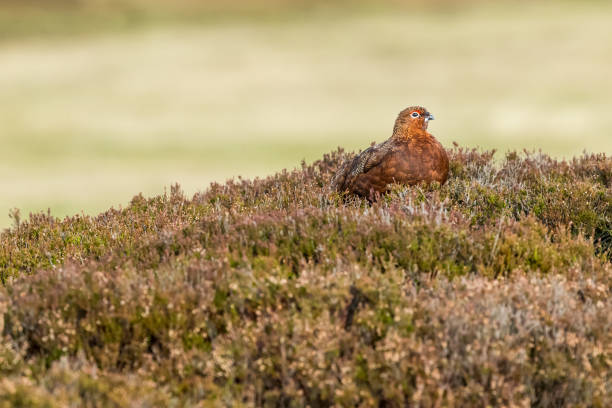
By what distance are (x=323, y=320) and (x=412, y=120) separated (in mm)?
4099

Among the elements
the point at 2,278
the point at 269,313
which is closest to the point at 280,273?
the point at 269,313

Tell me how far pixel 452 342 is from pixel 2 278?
5.08 metres

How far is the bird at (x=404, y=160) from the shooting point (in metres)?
7.37

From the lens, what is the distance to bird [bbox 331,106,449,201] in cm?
737

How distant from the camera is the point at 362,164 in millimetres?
7719

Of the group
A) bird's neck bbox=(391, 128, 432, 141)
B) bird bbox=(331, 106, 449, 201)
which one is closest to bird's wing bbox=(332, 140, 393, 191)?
bird bbox=(331, 106, 449, 201)

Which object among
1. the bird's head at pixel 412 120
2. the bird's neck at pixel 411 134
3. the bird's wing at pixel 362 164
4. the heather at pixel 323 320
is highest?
the bird's head at pixel 412 120

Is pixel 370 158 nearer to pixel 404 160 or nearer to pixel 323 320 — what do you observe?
pixel 404 160

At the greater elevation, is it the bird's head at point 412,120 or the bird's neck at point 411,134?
the bird's head at point 412,120

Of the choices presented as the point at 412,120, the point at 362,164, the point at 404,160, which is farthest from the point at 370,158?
the point at 412,120

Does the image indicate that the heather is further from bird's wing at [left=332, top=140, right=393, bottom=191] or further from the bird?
bird's wing at [left=332, top=140, right=393, bottom=191]

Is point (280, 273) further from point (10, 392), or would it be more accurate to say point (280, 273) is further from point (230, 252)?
point (10, 392)

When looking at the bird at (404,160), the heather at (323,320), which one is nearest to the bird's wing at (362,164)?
the bird at (404,160)

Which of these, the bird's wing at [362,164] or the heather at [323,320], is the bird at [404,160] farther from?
the heather at [323,320]
